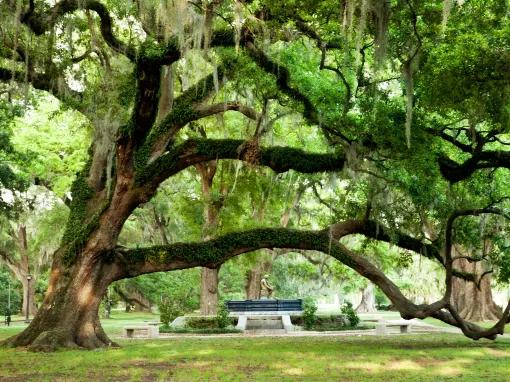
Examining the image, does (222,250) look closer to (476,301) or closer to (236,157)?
(236,157)

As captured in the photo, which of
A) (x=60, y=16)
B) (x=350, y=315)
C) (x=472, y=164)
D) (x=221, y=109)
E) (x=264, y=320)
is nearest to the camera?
(x=60, y=16)

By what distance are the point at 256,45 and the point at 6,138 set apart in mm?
8776

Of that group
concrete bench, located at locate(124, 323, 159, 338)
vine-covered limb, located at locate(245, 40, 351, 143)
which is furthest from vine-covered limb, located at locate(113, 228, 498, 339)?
concrete bench, located at locate(124, 323, 159, 338)

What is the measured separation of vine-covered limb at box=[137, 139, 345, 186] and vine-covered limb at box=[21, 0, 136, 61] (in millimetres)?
2570

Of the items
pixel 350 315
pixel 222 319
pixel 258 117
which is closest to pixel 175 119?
pixel 258 117

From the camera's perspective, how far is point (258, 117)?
48.9ft

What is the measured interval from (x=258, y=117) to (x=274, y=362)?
5.75 metres

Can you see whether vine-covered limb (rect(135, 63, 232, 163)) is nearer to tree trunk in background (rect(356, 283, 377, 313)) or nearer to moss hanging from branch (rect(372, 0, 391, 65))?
moss hanging from branch (rect(372, 0, 391, 65))

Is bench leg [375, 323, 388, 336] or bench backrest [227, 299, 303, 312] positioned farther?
bench backrest [227, 299, 303, 312]

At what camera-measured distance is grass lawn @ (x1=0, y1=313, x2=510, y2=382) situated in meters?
9.58

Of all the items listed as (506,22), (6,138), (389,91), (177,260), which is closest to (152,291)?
(6,138)

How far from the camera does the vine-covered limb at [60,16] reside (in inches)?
505

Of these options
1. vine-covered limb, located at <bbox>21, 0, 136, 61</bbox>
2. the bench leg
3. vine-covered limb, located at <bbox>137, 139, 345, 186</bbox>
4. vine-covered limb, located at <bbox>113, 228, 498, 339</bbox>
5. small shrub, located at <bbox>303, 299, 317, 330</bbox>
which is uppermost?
vine-covered limb, located at <bbox>21, 0, 136, 61</bbox>

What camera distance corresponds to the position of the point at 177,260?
50.6 ft
